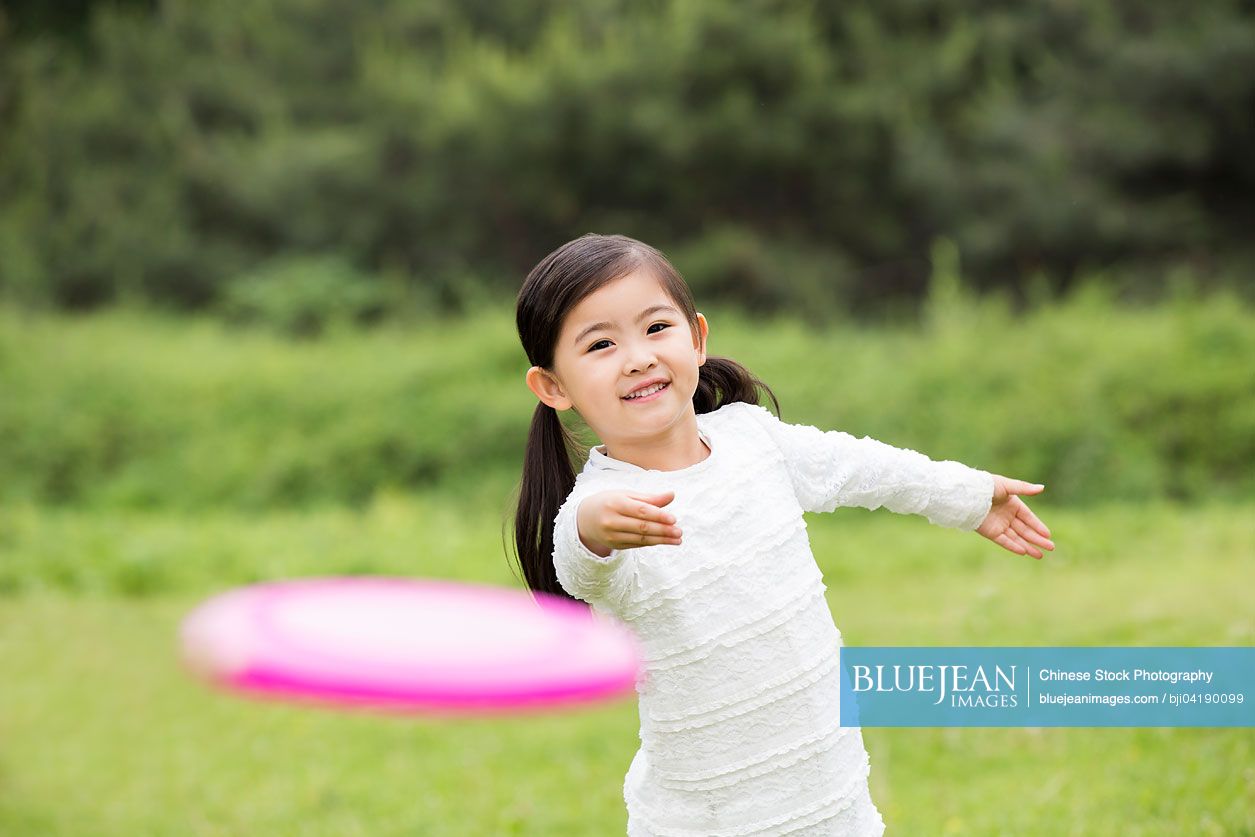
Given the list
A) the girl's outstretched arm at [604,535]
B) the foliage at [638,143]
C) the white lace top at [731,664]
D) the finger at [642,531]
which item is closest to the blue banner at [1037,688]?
the white lace top at [731,664]

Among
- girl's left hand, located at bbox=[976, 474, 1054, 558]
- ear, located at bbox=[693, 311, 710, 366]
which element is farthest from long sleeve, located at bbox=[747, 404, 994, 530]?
ear, located at bbox=[693, 311, 710, 366]

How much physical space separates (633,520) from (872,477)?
1.86 feet

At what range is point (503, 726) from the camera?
4.72 metres

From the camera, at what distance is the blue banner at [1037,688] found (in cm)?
225

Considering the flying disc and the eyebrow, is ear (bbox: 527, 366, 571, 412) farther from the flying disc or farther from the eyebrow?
the flying disc

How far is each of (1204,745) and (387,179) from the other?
10941mm

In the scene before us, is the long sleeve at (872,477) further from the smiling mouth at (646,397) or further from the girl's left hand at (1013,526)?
the smiling mouth at (646,397)

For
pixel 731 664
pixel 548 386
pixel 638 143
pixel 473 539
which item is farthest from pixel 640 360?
pixel 638 143

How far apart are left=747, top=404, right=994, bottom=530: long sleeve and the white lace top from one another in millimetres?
81

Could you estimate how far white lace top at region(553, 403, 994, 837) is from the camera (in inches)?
72.1

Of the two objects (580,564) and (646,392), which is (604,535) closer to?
(580,564)

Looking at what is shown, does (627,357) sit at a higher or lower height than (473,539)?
lower

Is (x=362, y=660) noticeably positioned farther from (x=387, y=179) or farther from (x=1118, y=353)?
(x=387, y=179)

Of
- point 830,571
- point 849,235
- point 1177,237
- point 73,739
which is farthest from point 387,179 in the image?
point 73,739
